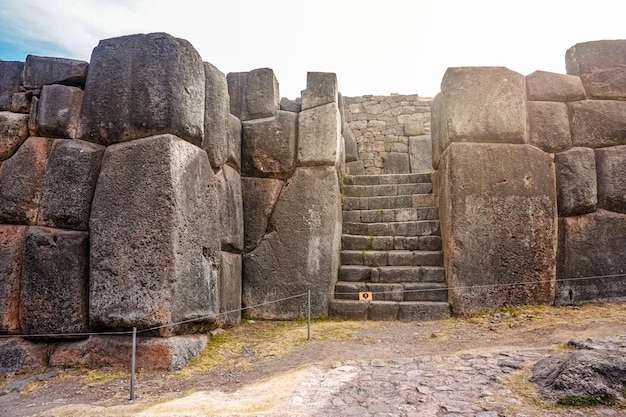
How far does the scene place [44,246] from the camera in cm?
367

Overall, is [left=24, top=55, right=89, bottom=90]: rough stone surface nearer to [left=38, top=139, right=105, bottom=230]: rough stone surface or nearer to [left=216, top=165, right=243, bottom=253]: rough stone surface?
[left=38, top=139, right=105, bottom=230]: rough stone surface

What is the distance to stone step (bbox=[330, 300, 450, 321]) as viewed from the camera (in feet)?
16.3

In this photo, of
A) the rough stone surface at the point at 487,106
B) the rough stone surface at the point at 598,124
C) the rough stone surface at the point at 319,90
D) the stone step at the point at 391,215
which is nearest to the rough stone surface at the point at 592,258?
the rough stone surface at the point at 598,124

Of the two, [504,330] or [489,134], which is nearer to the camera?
[504,330]

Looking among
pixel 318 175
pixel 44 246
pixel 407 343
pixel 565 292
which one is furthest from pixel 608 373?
pixel 44 246

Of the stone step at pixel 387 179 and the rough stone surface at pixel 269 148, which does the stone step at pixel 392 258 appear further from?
the stone step at pixel 387 179

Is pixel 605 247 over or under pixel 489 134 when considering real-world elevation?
under

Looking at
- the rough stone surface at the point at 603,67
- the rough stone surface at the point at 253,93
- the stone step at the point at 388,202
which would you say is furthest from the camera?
the stone step at the point at 388,202

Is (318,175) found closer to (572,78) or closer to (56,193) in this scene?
(56,193)

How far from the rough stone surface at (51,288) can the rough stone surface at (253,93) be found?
107 inches

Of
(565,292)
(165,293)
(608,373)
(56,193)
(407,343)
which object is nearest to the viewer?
(608,373)

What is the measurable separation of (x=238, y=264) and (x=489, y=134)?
3314 millimetres

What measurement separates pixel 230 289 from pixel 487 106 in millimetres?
3643

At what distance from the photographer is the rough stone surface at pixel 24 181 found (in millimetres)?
3771
